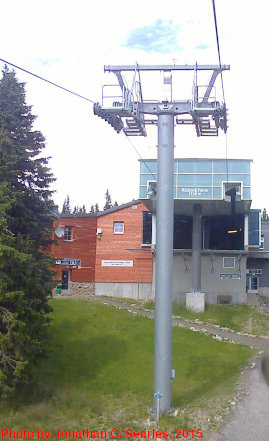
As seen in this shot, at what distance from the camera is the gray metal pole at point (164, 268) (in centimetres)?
1204

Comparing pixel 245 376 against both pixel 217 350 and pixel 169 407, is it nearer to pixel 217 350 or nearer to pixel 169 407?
pixel 217 350

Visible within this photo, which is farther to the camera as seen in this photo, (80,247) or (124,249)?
(80,247)

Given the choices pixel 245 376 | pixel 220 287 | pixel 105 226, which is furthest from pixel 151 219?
pixel 245 376

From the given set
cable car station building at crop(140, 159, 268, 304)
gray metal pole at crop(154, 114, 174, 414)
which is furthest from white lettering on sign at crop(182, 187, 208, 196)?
gray metal pole at crop(154, 114, 174, 414)

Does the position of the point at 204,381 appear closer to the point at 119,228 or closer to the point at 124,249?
the point at 124,249

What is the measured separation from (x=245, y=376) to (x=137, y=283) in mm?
18280

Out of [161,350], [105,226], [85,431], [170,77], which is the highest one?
[170,77]

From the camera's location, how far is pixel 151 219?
33.8m

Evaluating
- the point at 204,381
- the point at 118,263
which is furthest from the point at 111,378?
the point at 118,263

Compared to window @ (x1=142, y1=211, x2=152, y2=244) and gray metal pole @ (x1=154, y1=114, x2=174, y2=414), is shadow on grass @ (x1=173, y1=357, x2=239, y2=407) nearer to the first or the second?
gray metal pole @ (x1=154, y1=114, x2=174, y2=414)

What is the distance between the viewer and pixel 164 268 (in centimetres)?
1247

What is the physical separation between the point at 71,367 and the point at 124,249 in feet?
58.1

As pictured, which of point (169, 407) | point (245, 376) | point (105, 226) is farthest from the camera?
point (105, 226)

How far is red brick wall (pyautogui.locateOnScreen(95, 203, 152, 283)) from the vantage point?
111 feet
